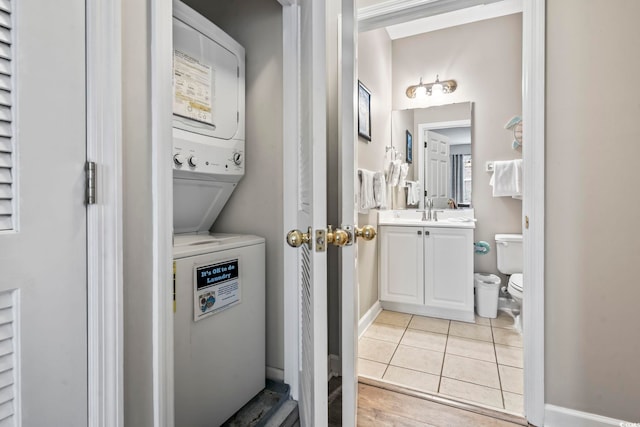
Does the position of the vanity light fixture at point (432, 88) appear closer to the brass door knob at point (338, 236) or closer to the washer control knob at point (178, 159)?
the washer control knob at point (178, 159)

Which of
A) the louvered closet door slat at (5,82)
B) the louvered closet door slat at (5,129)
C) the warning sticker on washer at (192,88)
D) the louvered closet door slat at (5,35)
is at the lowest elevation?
the louvered closet door slat at (5,129)

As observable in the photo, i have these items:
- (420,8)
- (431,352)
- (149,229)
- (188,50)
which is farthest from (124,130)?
(431,352)

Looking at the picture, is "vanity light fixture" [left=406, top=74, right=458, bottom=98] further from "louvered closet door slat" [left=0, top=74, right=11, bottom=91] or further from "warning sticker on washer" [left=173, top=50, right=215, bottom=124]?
"louvered closet door slat" [left=0, top=74, right=11, bottom=91]

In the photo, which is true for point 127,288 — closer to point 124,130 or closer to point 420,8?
point 124,130

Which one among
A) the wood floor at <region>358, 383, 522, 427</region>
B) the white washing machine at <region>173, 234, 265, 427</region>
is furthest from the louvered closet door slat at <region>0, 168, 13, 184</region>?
the wood floor at <region>358, 383, 522, 427</region>

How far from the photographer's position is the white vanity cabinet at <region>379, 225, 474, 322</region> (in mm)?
2762

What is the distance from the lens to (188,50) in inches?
49.6

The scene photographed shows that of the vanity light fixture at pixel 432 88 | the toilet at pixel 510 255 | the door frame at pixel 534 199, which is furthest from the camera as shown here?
the vanity light fixture at pixel 432 88

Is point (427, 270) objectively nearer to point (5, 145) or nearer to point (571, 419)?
point (571, 419)

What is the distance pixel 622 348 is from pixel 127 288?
1.91 m

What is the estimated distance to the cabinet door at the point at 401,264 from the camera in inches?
114

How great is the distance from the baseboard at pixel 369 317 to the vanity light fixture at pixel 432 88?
7.47 feet

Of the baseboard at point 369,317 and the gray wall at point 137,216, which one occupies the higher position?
the gray wall at point 137,216

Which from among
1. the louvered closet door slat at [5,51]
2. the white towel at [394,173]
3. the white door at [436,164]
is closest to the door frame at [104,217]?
the louvered closet door slat at [5,51]
